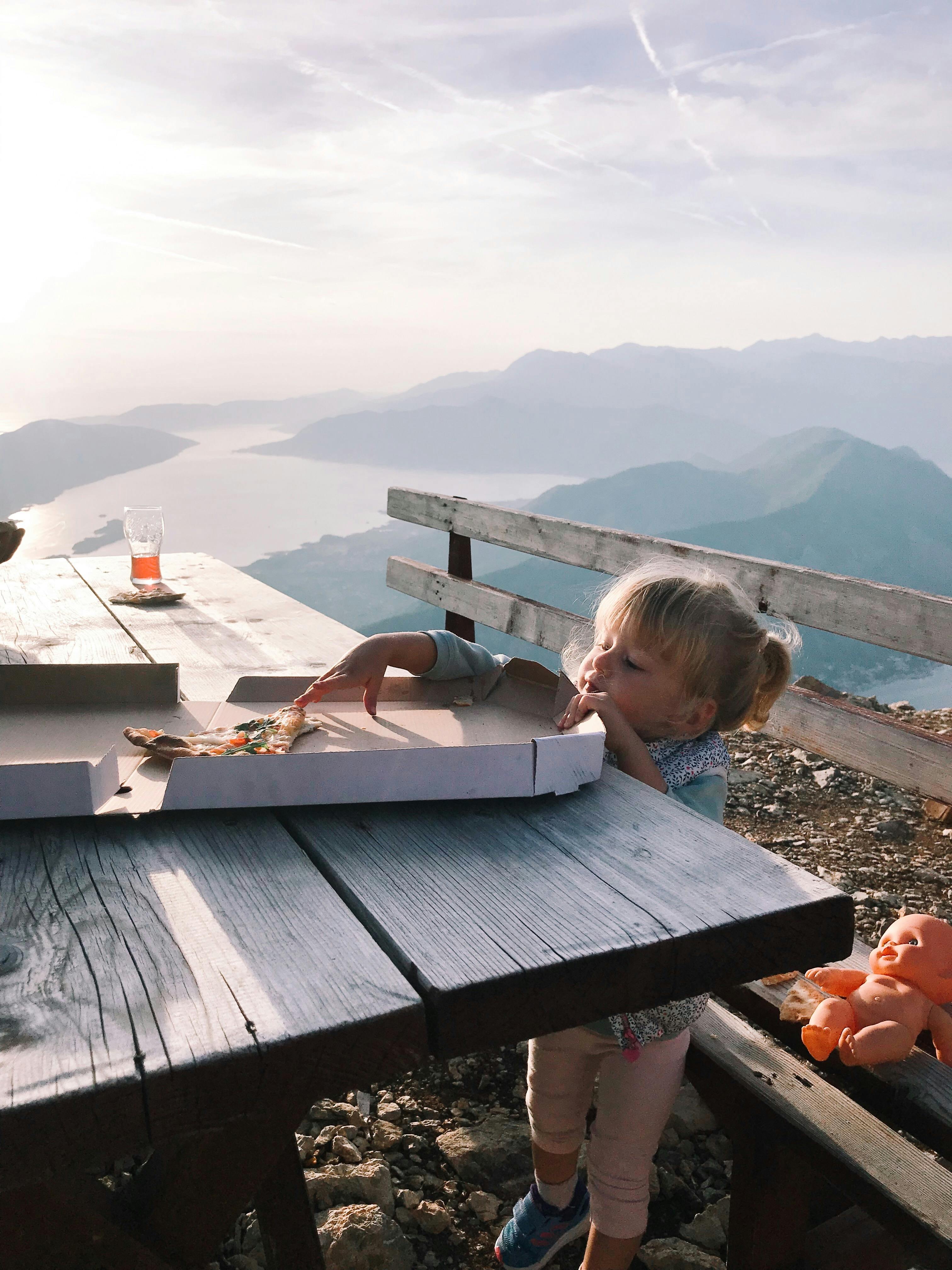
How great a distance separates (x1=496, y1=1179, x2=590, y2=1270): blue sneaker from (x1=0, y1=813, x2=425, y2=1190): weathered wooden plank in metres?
1.08

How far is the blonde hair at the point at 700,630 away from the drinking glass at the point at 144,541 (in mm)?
1796

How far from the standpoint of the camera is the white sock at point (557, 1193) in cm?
165

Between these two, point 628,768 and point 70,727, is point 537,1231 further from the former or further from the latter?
point 70,727

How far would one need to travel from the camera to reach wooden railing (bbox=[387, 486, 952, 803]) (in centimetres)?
235

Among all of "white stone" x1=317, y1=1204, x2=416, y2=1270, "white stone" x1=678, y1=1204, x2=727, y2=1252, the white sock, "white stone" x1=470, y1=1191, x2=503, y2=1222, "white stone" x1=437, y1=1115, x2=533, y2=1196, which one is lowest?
"white stone" x1=678, y1=1204, x2=727, y2=1252

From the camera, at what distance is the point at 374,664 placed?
143 centimetres

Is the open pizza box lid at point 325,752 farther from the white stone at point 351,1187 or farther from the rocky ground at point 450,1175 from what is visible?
the white stone at point 351,1187

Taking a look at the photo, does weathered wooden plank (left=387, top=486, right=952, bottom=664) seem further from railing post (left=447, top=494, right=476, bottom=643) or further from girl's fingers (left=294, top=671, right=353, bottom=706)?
girl's fingers (left=294, top=671, right=353, bottom=706)

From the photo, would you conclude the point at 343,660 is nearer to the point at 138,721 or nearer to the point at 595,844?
the point at 138,721

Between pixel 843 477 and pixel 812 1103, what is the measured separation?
91.4ft

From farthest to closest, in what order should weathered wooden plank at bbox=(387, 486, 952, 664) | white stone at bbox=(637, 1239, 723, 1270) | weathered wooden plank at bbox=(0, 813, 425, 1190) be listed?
weathered wooden plank at bbox=(387, 486, 952, 664) < white stone at bbox=(637, 1239, 723, 1270) < weathered wooden plank at bbox=(0, 813, 425, 1190)

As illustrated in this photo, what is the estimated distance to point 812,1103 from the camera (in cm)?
148

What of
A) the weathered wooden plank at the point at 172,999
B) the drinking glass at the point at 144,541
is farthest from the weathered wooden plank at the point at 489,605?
the weathered wooden plank at the point at 172,999

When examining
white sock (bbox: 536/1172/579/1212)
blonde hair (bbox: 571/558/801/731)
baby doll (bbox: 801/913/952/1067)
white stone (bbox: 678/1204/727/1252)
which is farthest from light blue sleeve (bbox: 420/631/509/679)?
white stone (bbox: 678/1204/727/1252)
